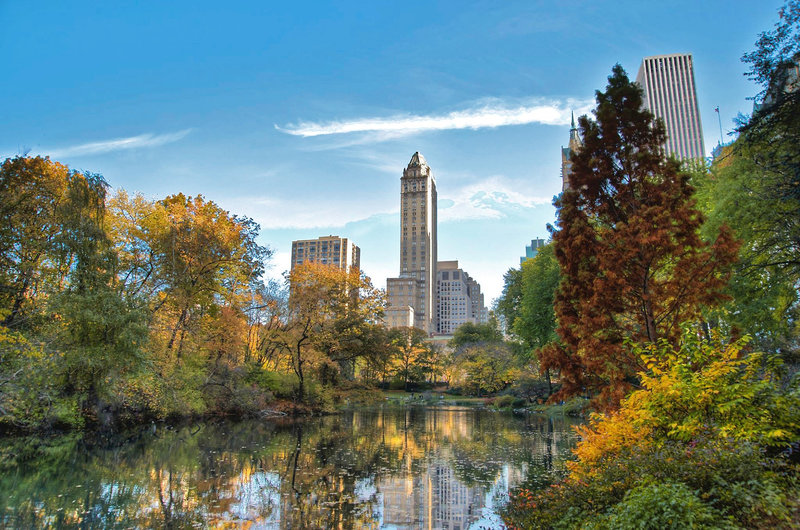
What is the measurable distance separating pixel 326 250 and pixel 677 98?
4550 inches

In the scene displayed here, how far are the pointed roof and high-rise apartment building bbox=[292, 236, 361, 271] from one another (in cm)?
3493

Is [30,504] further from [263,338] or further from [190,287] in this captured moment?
[263,338]

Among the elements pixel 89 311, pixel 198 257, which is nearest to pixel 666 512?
pixel 89 311

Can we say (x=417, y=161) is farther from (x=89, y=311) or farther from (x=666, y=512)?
(x=666, y=512)

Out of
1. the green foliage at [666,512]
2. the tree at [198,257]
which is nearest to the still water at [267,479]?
the green foliage at [666,512]

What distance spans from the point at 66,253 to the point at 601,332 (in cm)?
2110

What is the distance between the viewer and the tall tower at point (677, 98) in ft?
429

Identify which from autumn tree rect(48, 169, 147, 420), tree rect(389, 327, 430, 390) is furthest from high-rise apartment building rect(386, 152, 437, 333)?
autumn tree rect(48, 169, 147, 420)

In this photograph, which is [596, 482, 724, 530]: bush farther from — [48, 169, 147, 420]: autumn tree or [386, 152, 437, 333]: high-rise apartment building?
[386, 152, 437, 333]: high-rise apartment building

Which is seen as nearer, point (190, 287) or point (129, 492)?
point (129, 492)

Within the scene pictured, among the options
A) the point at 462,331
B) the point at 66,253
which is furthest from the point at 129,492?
the point at 462,331

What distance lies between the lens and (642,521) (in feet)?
15.9

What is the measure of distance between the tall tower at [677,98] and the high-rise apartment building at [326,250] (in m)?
101

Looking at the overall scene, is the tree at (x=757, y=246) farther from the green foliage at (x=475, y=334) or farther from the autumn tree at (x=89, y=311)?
the green foliage at (x=475, y=334)
